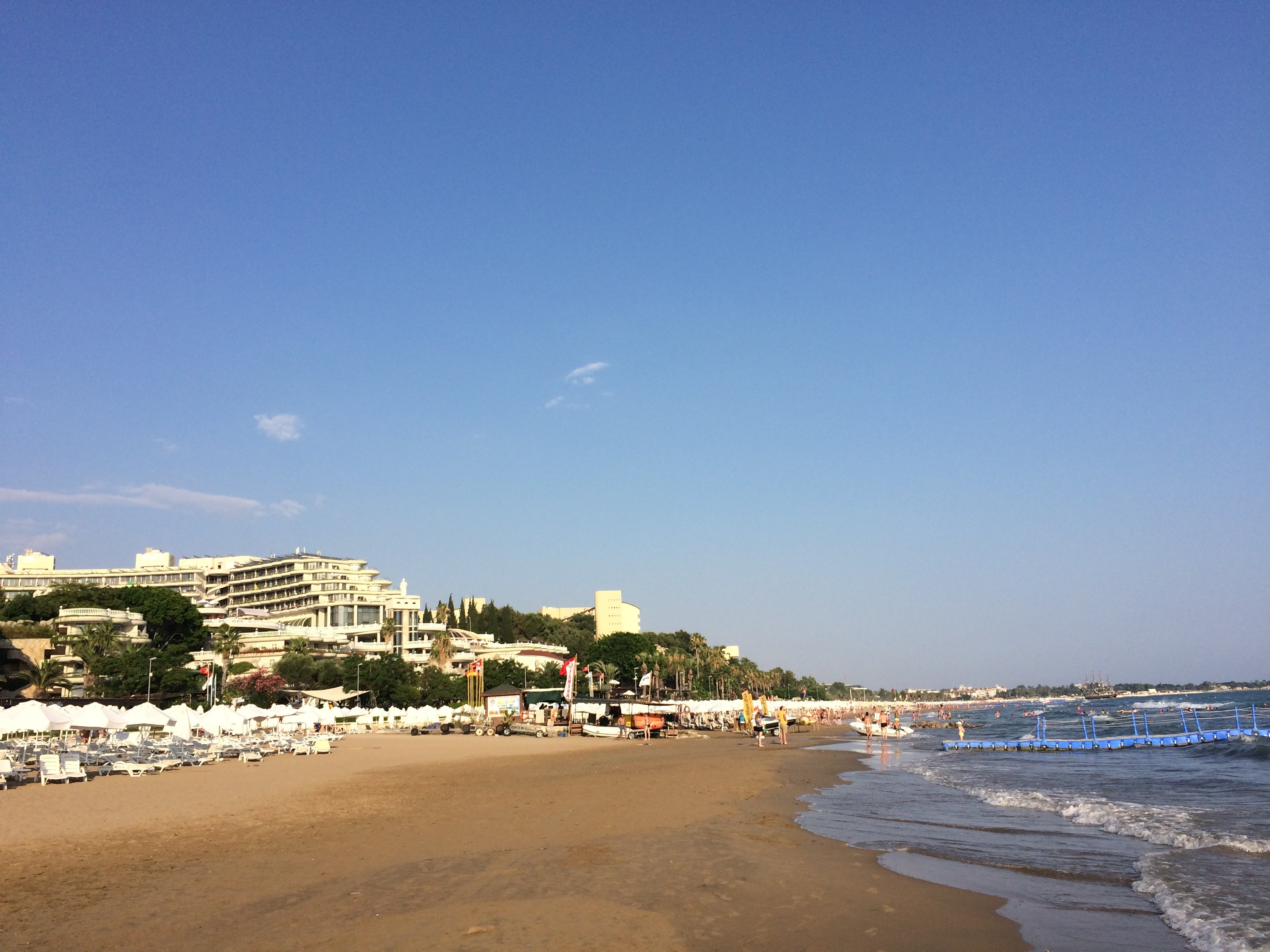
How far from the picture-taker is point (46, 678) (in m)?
60.3

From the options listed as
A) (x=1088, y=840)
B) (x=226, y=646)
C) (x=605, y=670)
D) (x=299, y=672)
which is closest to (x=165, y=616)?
(x=226, y=646)

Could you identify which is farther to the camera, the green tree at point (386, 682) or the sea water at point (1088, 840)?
the green tree at point (386, 682)

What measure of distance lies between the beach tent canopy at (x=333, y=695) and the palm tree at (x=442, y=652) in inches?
885

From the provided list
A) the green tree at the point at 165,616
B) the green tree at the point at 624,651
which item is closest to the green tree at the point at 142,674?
the green tree at the point at 165,616

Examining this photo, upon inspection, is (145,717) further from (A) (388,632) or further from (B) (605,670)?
(B) (605,670)

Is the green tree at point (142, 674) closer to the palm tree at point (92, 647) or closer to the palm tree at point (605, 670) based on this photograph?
the palm tree at point (92, 647)

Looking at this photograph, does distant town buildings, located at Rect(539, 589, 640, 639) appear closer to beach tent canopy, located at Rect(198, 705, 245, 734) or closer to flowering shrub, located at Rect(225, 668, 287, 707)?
flowering shrub, located at Rect(225, 668, 287, 707)

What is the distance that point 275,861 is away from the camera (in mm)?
11578

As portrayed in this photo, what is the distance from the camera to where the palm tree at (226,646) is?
238 feet

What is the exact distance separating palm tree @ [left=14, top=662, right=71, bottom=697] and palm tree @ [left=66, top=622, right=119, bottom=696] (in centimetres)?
147

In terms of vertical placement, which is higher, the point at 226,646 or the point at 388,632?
the point at 388,632

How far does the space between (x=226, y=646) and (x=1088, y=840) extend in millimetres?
72579

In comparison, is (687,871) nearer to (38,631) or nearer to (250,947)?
(250,947)

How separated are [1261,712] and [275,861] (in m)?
103
